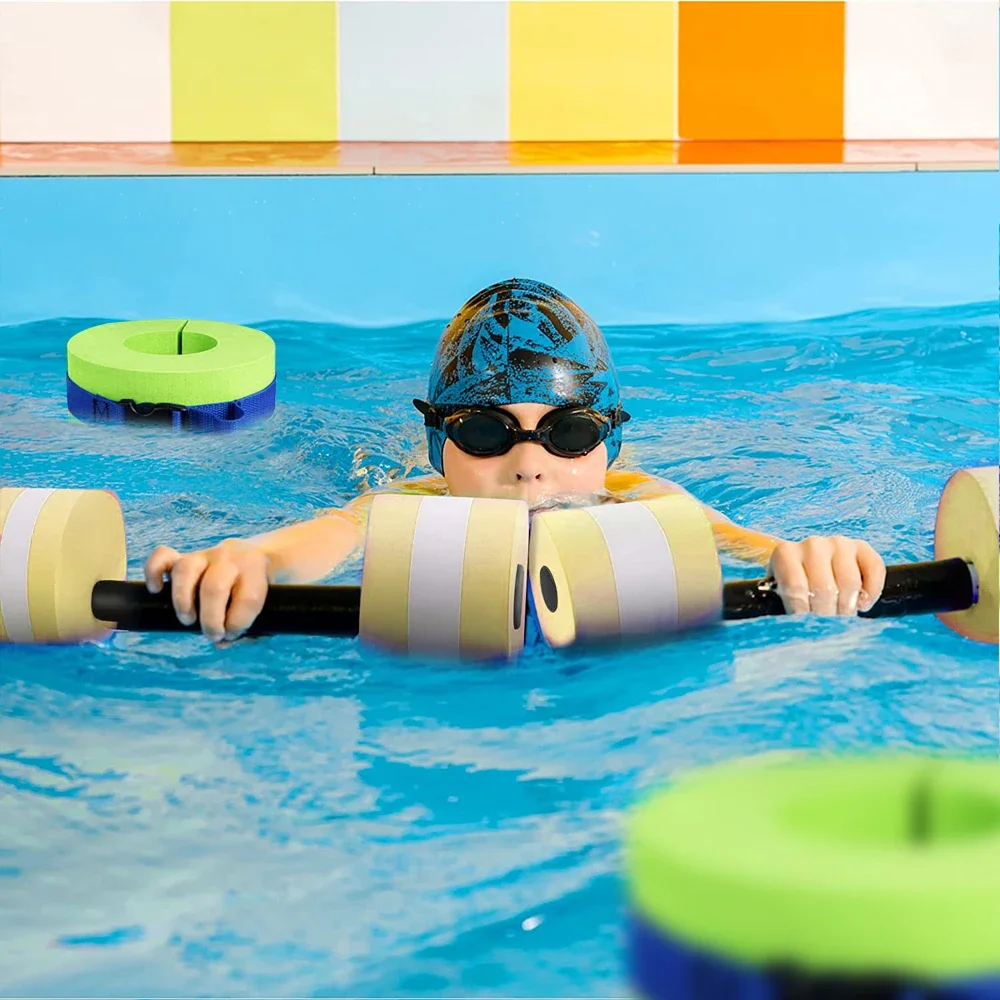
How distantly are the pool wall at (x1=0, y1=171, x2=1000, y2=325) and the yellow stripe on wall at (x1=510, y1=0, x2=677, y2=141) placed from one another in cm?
97

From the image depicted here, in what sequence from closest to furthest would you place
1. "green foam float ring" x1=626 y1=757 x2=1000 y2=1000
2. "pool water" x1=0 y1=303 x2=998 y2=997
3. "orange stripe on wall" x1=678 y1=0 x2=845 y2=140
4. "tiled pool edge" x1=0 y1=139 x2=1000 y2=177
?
"green foam float ring" x1=626 y1=757 x2=1000 y2=1000 < "pool water" x1=0 y1=303 x2=998 y2=997 < "tiled pool edge" x1=0 y1=139 x2=1000 y2=177 < "orange stripe on wall" x1=678 y1=0 x2=845 y2=140

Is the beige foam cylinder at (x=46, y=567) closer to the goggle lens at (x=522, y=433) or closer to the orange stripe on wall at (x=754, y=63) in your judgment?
the goggle lens at (x=522, y=433)

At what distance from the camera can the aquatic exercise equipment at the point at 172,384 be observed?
3.66 metres

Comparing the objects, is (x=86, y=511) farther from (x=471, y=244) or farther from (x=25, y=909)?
(x=471, y=244)

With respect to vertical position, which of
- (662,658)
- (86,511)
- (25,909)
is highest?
(86,511)

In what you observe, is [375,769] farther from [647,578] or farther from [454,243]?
[454,243]

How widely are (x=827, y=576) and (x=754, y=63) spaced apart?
13.6ft

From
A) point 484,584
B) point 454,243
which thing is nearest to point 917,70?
point 454,243

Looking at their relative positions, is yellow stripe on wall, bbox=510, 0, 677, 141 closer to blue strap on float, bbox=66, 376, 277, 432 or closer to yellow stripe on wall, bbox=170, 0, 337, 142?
yellow stripe on wall, bbox=170, 0, 337, 142

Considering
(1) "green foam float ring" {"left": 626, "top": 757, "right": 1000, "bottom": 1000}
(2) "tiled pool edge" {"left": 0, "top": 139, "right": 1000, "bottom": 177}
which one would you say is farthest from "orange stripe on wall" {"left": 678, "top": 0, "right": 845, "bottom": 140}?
(1) "green foam float ring" {"left": 626, "top": 757, "right": 1000, "bottom": 1000}

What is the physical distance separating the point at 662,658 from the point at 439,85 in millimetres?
4011

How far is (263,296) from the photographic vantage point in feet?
15.6

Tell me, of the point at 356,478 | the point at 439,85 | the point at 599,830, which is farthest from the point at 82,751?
the point at 439,85

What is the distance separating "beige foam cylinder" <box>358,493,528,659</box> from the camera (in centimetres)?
191
